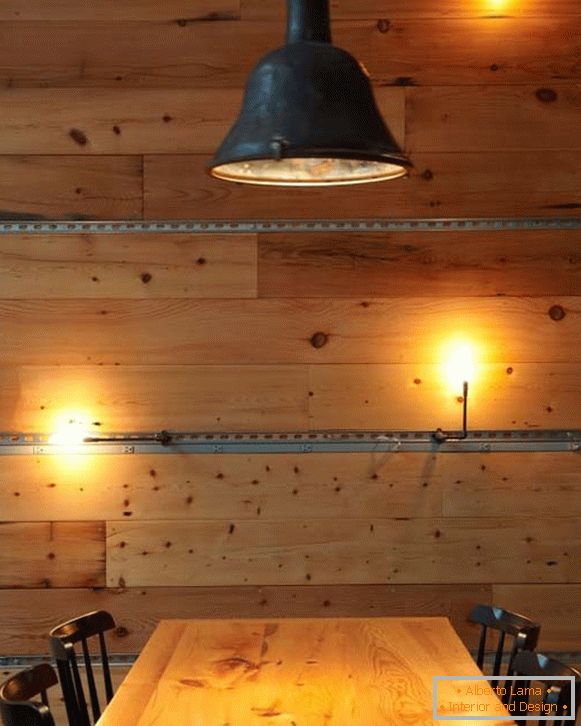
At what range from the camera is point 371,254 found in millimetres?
4445

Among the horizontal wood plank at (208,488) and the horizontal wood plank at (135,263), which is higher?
the horizontal wood plank at (135,263)

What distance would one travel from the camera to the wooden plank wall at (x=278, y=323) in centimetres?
441

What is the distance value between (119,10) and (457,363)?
187 centimetres

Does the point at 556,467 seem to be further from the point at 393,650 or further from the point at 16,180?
the point at 16,180

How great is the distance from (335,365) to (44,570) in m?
1.35

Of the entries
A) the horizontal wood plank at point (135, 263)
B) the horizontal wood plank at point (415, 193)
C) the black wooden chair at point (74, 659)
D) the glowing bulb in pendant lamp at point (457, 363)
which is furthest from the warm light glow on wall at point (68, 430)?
the glowing bulb in pendant lamp at point (457, 363)

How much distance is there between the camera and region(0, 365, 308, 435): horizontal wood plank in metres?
4.43

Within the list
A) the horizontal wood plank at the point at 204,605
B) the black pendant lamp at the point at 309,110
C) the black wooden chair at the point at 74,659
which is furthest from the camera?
the horizontal wood plank at the point at 204,605

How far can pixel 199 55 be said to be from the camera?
446 cm

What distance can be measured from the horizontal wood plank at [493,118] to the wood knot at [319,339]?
0.79m

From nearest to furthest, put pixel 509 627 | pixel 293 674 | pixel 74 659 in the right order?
pixel 293 674, pixel 74 659, pixel 509 627

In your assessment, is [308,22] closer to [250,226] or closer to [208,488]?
[250,226]

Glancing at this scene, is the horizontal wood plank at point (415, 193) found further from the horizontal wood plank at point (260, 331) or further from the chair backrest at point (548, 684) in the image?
the chair backrest at point (548, 684)

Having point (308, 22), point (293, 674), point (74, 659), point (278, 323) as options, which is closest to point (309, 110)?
point (308, 22)
